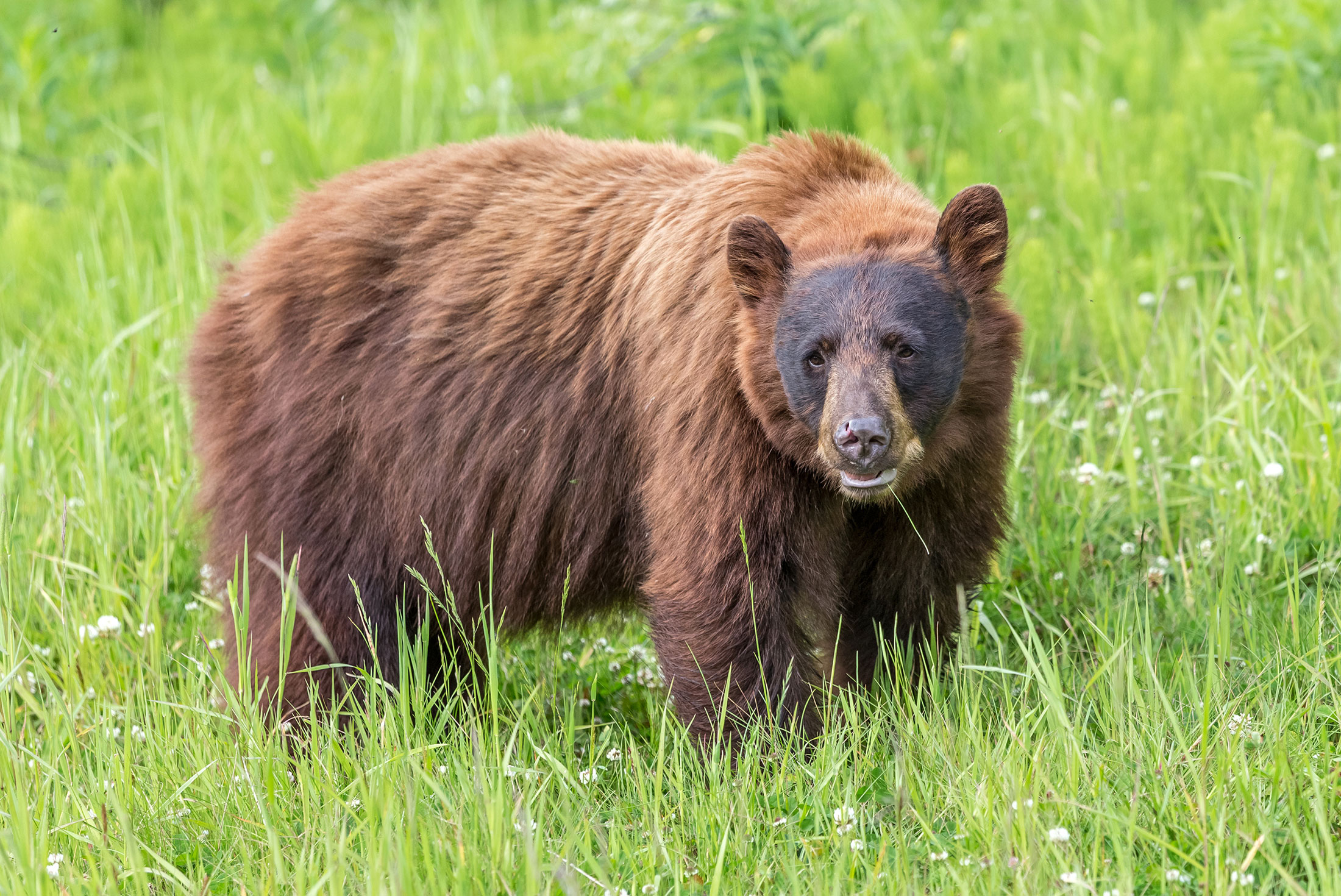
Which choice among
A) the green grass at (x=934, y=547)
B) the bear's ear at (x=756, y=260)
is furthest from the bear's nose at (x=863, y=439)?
the green grass at (x=934, y=547)

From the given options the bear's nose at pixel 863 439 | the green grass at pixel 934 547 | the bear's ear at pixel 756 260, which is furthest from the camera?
the bear's ear at pixel 756 260

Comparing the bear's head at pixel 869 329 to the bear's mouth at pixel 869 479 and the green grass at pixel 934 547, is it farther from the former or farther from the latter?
the green grass at pixel 934 547

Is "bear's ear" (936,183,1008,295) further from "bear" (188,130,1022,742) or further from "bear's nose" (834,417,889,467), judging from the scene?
"bear's nose" (834,417,889,467)

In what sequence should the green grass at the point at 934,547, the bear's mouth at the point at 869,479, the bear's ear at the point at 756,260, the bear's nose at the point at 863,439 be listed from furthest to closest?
the bear's ear at the point at 756,260, the bear's mouth at the point at 869,479, the bear's nose at the point at 863,439, the green grass at the point at 934,547

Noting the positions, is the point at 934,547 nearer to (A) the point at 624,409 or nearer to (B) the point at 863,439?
(B) the point at 863,439

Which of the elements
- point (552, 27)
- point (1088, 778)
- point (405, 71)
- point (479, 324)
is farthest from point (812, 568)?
point (552, 27)

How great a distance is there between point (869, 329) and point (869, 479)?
370 millimetres

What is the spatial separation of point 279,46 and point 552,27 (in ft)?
7.43

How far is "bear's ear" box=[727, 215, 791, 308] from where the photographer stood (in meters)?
3.43

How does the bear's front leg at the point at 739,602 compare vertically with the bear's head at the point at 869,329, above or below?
below

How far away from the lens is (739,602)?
11.6 ft

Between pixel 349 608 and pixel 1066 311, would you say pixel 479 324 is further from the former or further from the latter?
pixel 1066 311

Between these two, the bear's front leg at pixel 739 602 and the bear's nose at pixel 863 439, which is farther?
the bear's front leg at pixel 739 602

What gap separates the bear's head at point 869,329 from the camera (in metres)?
3.33
